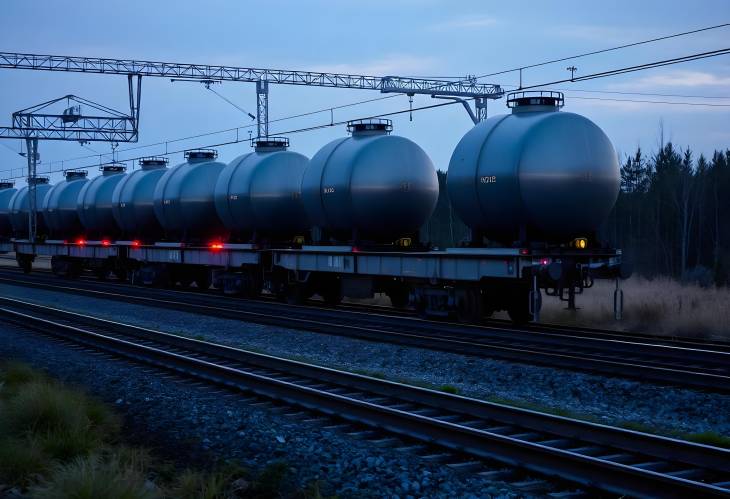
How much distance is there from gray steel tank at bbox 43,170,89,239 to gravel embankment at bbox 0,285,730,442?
83.8ft

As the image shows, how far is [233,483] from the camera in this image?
6.85 meters

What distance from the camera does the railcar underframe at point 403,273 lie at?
17.9 meters

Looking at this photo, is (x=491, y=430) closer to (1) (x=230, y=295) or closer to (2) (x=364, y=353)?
(2) (x=364, y=353)

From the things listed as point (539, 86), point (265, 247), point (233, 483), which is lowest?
point (233, 483)

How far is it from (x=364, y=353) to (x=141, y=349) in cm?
395

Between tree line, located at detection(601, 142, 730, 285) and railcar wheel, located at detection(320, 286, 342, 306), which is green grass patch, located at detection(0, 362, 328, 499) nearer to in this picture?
railcar wheel, located at detection(320, 286, 342, 306)

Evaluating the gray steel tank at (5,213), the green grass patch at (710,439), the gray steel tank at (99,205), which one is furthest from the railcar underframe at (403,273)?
the gray steel tank at (5,213)

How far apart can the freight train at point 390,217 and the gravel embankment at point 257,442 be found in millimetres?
9016

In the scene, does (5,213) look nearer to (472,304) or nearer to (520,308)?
(472,304)

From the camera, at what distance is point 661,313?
19.9 meters

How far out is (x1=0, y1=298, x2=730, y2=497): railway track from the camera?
6.58 metres

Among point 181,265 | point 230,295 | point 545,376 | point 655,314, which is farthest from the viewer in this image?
point 181,265

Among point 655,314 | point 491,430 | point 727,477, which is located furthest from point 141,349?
point 655,314

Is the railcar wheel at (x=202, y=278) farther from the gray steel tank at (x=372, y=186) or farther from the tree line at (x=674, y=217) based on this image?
the tree line at (x=674, y=217)
